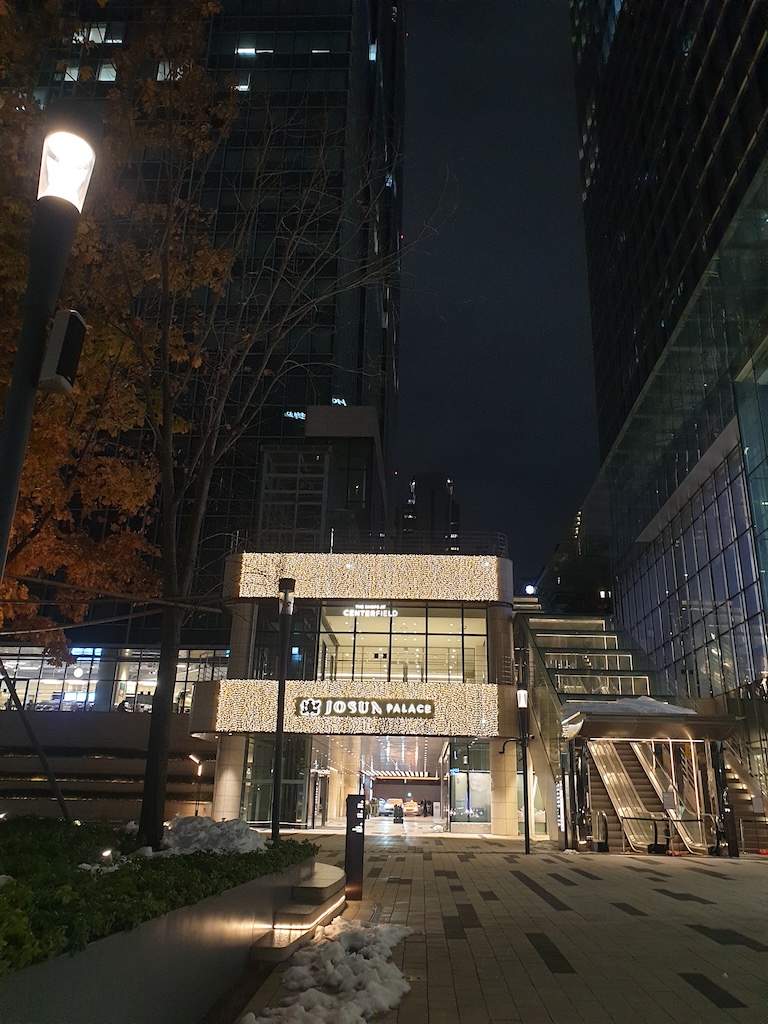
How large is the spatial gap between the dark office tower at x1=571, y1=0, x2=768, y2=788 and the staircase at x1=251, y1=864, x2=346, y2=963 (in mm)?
17650

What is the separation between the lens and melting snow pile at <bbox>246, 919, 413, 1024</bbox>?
209 inches

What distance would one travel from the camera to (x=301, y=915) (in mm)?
8547

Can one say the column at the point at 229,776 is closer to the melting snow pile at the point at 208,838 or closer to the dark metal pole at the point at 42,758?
the melting snow pile at the point at 208,838

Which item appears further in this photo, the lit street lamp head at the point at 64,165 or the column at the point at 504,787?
the column at the point at 504,787

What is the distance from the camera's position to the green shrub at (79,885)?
3.36 metres

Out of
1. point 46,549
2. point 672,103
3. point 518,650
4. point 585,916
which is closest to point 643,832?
point 518,650

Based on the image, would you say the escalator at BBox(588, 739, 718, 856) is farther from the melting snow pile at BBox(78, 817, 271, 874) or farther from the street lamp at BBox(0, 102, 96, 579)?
the street lamp at BBox(0, 102, 96, 579)

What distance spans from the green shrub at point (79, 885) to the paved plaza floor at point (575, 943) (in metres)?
1.18

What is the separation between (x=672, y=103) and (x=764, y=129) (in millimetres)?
15489

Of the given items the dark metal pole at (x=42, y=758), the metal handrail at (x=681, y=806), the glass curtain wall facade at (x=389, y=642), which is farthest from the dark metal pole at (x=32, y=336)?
the glass curtain wall facade at (x=389, y=642)

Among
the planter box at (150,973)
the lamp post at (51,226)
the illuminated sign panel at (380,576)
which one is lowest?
the planter box at (150,973)

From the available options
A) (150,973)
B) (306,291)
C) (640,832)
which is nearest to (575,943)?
(150,973)

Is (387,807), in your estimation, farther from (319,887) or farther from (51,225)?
(51,225)

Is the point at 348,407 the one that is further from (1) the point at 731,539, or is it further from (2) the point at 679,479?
(1) the point at 731,539
